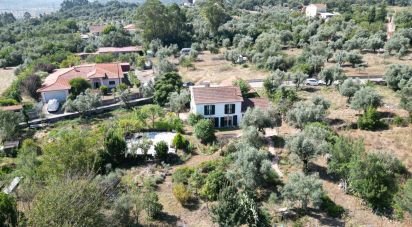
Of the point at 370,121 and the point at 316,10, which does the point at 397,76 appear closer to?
the point at 370,121

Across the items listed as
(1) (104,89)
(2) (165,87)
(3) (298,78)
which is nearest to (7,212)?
(2) (165,87)

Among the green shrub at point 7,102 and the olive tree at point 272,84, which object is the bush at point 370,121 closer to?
the olive tree at point 272,84

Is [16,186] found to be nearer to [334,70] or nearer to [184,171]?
[184,171]

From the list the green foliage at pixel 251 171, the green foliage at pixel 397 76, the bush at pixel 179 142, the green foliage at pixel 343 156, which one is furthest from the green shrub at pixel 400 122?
the bush at pixel 179 142

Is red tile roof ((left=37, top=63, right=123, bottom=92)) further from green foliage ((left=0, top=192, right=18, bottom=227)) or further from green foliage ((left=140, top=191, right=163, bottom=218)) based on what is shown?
green foliage ((left=140, top=191, right=163, bottom=218))

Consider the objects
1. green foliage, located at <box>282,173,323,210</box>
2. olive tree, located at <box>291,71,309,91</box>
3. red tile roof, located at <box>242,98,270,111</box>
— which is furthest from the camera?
olive tree, located at <box>291,71,309,91</box>

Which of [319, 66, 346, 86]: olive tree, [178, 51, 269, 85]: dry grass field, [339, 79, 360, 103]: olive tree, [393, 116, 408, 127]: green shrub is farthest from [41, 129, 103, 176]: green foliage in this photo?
[319, 66, 346, 86]: olive tree

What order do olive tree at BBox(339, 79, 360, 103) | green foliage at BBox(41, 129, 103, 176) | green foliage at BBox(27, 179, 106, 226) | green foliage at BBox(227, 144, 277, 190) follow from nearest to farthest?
green foliage at BBox(27, 179, 106, 226) < green foliage at BBox(41, 129, 103, 176) < green foliage at BBox(227, 144, 277, 190) < olive tree at BBox(339, 79, 360, 103)
